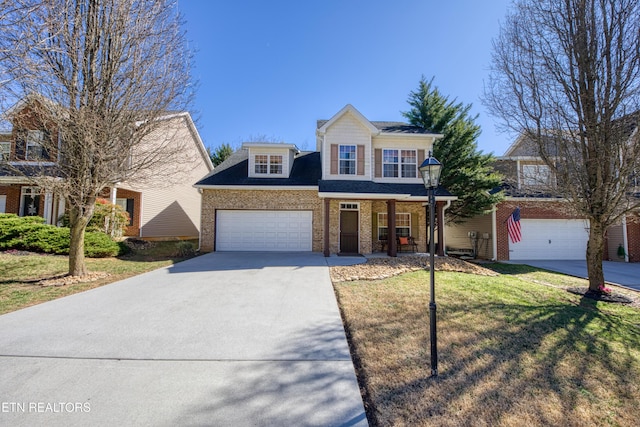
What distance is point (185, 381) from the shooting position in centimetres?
310

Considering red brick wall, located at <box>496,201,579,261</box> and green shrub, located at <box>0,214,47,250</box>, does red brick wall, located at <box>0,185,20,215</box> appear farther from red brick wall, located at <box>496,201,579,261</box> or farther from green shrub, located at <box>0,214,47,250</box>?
red brick wall, located at <box>496,201,579,261</box>

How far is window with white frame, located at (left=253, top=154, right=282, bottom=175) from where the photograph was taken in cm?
1445

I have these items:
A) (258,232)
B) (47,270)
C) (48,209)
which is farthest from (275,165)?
(48,209)

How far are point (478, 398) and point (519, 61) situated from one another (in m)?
9.13

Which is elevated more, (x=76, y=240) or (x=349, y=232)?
(x=349, y=232)

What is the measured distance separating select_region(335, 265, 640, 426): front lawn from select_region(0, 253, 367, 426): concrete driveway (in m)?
0.46

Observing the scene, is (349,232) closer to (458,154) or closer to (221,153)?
(458,154)

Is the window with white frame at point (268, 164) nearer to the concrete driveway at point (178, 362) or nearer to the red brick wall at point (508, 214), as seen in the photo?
the concrete driveway at point (178, 362)

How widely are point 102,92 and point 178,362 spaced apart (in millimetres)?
7834

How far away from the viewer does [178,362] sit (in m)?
3.49

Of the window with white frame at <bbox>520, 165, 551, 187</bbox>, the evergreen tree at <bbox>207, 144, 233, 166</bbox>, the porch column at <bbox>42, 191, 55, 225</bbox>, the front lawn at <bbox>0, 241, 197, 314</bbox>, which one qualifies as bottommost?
the front lawn at <bbox>0, 241, 197, 314</bbox>

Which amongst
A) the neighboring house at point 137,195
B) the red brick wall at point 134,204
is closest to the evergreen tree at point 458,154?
the neighboring house at point 137,195

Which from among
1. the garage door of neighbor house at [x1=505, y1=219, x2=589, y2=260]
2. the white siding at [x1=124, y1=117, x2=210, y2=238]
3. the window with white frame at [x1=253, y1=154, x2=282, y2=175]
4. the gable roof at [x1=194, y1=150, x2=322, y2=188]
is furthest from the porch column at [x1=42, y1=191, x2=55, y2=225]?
the garage door of neighbor house at [x1=505, y1=219, x2=589, y2=260]

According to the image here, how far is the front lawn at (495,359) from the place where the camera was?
2.75 meters
